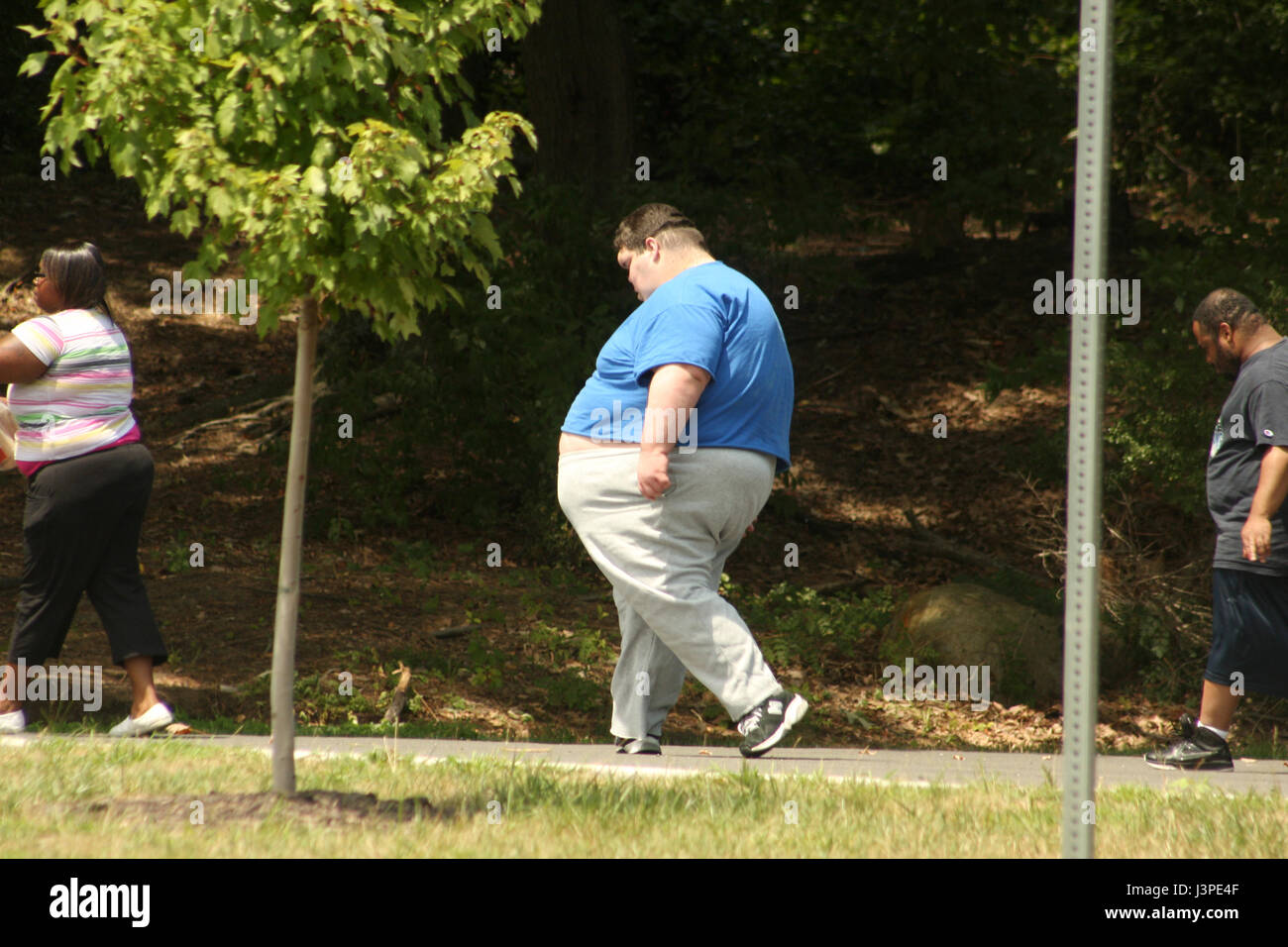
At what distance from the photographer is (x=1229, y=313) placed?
575cm

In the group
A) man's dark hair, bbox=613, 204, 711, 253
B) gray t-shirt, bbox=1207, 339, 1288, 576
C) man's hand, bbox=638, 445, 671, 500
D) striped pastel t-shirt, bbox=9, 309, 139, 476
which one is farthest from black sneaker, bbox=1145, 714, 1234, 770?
striped pastel t-shirt, bbox=9, 309, 139, 476

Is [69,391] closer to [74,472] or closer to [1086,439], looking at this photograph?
[74,472]

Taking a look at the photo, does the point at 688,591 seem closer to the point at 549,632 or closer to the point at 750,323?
the point at 750,323

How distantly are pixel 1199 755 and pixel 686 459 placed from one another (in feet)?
8.36

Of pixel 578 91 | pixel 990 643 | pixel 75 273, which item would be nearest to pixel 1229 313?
pixel 990 643

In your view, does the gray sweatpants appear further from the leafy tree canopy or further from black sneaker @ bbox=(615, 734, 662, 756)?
the leafy tree canopy

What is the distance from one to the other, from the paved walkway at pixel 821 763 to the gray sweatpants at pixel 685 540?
37 centimetres

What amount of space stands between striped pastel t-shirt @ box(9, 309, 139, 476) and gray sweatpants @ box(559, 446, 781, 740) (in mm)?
1912

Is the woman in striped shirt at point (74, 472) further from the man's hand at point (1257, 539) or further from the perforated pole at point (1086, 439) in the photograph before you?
the man's hand at point (1257, 539)

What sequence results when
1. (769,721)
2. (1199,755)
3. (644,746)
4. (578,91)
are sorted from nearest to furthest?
(769,721)
(644,746)
(1199,755)
(578,91)

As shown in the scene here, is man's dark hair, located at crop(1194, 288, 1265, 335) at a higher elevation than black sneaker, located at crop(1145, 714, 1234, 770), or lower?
higher

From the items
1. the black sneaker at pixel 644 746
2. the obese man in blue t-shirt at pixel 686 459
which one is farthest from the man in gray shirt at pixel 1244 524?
the black sneaker at pixel 644 746

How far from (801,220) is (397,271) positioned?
7.17 metres

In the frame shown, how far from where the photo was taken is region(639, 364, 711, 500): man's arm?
4867 millimetres
